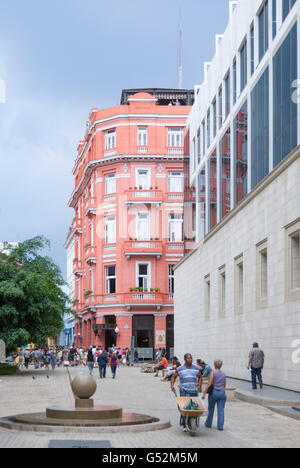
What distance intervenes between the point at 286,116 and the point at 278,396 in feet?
33.4

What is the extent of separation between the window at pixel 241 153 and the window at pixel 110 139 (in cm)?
3247

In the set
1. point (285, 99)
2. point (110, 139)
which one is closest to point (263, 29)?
point (285, 99)

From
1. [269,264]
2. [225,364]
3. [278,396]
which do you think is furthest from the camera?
[225,364]

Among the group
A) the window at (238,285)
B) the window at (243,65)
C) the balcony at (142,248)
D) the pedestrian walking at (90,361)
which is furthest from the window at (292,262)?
the balcony at (142,248)

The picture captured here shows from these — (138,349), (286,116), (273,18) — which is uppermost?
(273,18)

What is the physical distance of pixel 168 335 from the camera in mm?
66250

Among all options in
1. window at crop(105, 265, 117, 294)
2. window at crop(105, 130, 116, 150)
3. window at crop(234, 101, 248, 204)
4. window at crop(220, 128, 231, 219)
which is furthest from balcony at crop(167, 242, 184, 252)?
window at crop(234, 101, 248, 204)

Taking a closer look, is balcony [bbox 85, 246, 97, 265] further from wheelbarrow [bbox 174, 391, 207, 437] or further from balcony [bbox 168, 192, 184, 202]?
wheelbarrow [bbox 174, 391, 207, 437]

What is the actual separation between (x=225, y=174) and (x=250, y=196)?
7744mm

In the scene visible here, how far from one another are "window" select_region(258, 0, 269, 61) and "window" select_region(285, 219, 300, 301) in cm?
871

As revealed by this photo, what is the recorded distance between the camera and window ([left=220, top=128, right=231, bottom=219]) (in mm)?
38844

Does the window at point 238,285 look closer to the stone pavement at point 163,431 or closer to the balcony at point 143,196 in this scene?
the stone pavement at point 163,431
